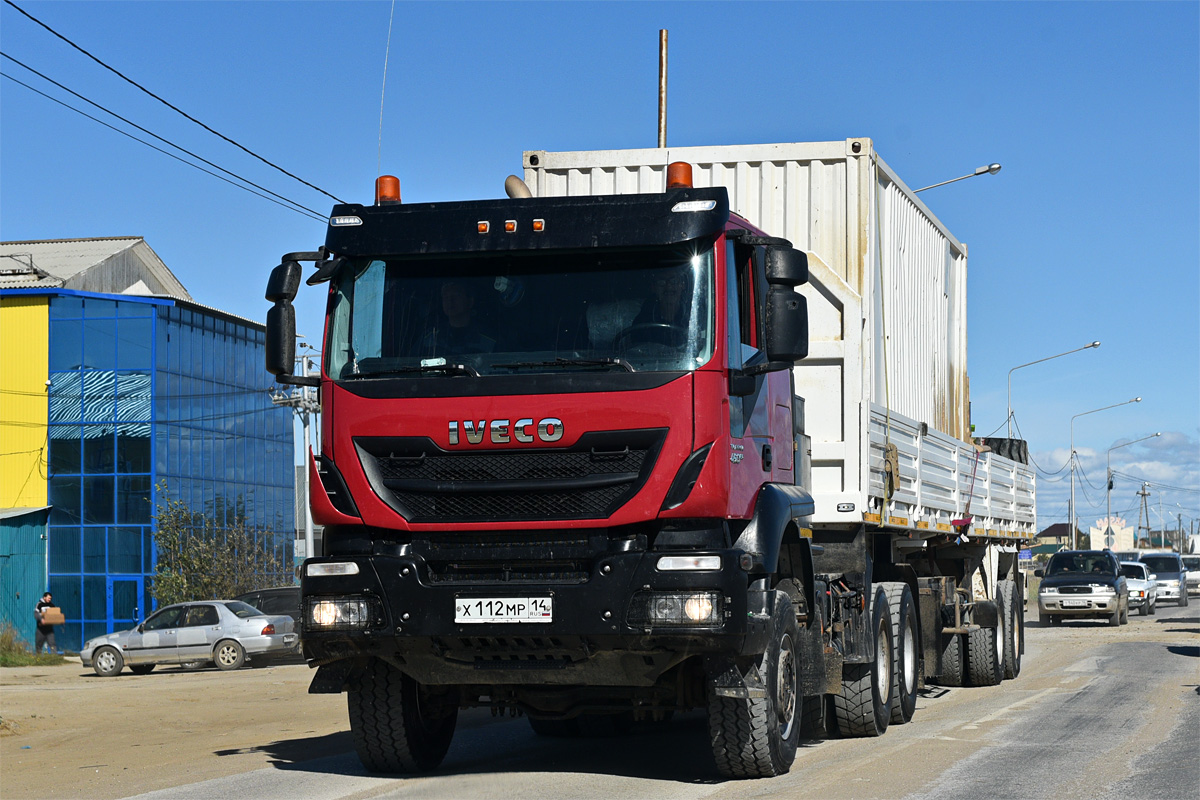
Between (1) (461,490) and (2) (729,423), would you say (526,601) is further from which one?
(2) (729,423)

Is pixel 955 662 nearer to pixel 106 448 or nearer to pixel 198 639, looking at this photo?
pixel 198 639

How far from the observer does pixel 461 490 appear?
7.60m

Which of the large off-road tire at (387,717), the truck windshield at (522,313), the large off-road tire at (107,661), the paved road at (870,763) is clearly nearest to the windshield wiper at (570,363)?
the truck windshield at (522,313)

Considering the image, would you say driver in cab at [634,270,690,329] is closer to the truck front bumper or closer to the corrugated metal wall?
the truck front bumper

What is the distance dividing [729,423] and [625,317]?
819 mm

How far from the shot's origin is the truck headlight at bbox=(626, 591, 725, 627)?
7.39 m

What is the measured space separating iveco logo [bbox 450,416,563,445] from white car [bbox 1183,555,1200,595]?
54710 mm

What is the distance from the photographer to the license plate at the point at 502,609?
24.7 ft

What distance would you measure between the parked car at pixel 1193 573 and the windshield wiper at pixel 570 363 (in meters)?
54.5

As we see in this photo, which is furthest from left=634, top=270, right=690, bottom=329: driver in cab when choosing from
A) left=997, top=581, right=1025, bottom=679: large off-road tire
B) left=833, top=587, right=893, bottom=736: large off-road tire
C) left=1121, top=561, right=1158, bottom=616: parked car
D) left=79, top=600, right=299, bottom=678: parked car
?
left=1121, top=561, right=1158, bottom=616: parked car

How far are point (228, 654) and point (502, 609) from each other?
69.5ft

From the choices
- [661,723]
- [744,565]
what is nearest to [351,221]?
[744,565]

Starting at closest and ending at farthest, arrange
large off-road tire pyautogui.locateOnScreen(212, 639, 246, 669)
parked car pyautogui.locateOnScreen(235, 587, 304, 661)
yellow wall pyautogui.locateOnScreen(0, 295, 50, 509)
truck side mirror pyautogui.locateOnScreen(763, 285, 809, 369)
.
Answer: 1. truck side mirror pyautogui.locateOnScreen(763, 285, 809, 369)
2. large off-road tire pyautogui.locateOnScreen(212, 639, 246, 669)
3. parked car pyautogui.locateOnScreen(235, 587, 304, 661)
4. yellow wall pyautogui.locateOnScreen(0, 295, 50, 509)

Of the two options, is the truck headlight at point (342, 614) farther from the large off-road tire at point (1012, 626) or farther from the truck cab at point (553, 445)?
the large off-road tire at point (1012, 626)
